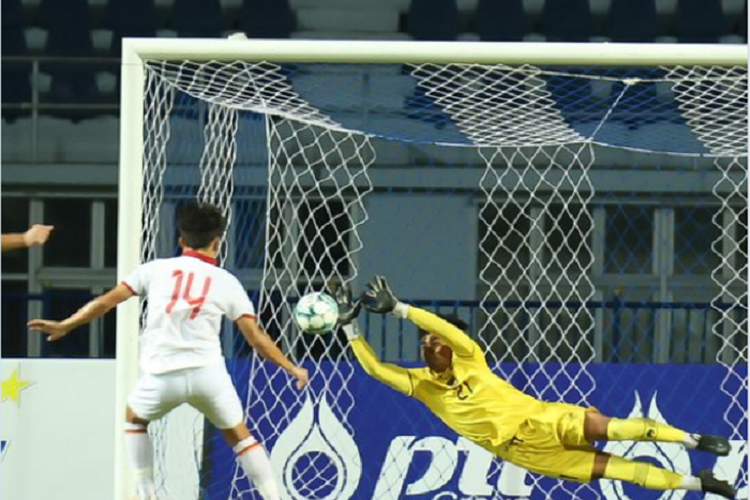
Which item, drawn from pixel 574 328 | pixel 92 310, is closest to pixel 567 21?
pixel 574 328

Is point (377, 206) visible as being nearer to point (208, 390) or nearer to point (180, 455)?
point (180, 455)

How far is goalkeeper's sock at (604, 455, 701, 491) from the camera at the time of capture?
6691mm

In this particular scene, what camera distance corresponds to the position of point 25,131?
10.1 m

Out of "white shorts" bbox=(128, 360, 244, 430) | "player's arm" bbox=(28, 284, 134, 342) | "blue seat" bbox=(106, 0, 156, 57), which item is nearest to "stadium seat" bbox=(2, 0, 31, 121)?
"blue seat" bbox=(106, 0, 156, 57)

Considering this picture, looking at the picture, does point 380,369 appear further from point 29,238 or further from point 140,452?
point 29,238

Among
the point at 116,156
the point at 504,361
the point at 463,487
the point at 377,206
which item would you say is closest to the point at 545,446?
the point at 463,487

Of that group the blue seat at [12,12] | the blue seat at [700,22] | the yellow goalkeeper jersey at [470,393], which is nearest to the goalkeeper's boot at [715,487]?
the yellow goalkeeper jersey at [470,393]

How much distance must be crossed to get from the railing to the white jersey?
271 cm

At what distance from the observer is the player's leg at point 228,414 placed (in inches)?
228

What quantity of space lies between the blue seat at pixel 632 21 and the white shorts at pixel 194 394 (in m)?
5.34

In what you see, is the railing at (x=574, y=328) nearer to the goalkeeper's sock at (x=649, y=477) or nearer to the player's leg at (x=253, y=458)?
the goalkeeper's sock at (x=649, y=477)

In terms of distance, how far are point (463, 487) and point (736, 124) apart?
6.67ft

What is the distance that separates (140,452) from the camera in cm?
598

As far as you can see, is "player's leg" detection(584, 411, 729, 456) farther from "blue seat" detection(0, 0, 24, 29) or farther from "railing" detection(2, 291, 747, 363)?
"blue seat" detection(0, 0, 24, 29)
